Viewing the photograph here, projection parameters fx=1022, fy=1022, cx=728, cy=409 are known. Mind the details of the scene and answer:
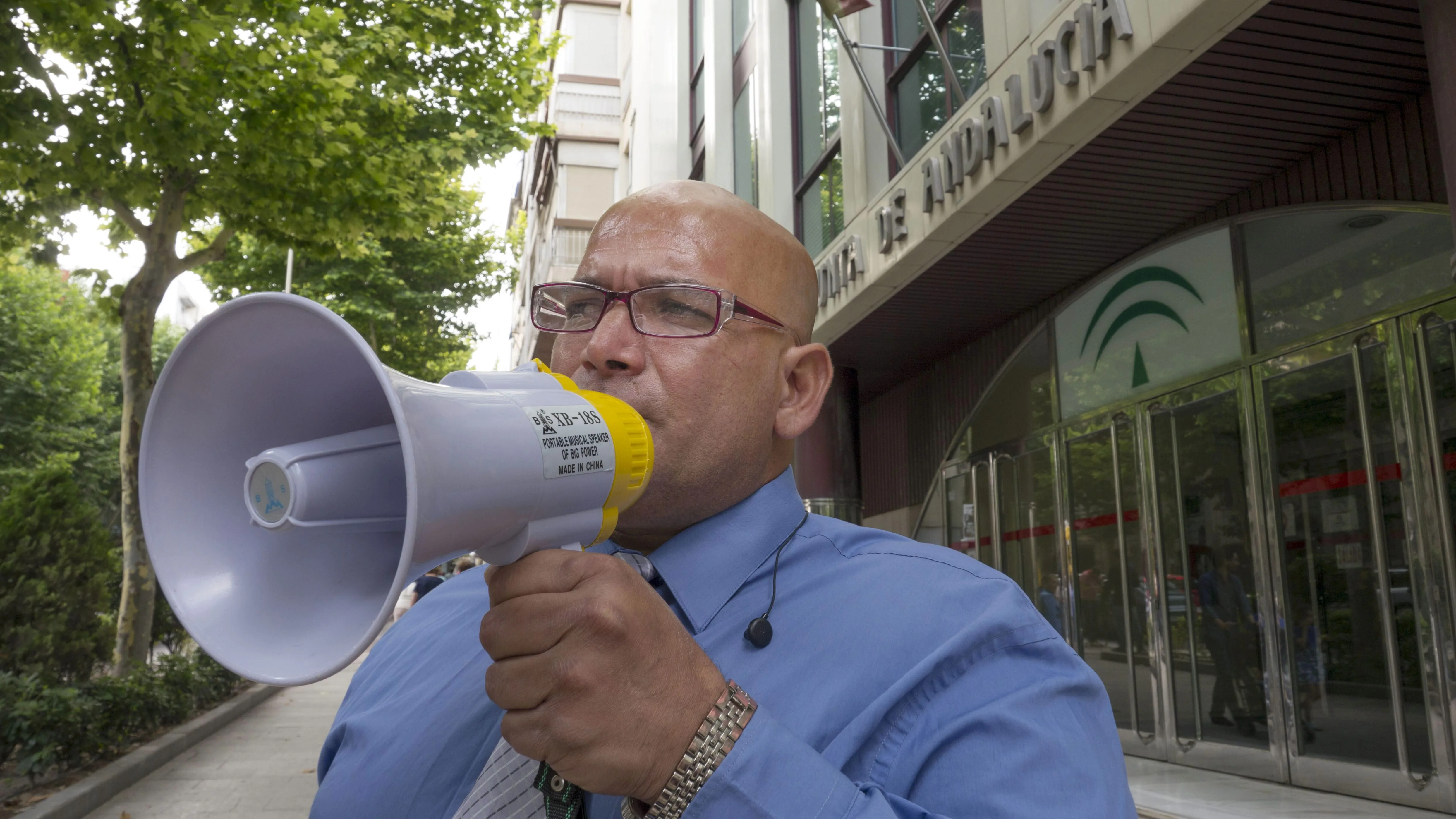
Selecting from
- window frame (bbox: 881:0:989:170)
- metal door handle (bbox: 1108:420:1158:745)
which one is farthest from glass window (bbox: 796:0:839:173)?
metal door handle (bbox: 1108:420:1158:745)

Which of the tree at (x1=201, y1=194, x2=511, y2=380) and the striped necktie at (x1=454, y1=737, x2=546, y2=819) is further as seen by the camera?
the tree at (x1=201, y1=194, x2=511, y2=380)

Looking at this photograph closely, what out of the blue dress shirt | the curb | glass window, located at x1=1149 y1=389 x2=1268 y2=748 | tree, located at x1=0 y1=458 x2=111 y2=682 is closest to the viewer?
the blue dress shirt

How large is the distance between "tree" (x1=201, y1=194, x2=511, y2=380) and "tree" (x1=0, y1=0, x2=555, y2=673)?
7.15m

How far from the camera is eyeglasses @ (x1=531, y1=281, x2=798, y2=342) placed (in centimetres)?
159

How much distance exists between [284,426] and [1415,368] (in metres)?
6.92

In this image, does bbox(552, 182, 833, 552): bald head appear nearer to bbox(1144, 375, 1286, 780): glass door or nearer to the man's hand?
the man's hand

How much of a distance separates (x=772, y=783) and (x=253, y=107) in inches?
363

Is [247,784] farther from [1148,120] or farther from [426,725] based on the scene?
[1148,120]

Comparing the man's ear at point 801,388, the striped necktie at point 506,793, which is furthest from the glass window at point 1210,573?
the striped necktie at point 506,793

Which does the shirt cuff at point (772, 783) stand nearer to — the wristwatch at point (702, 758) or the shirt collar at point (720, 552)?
the wristwatch at point (702, 758)

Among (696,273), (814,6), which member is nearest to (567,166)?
(814,6)

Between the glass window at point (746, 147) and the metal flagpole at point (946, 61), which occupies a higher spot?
the glass window at point (746, 147)

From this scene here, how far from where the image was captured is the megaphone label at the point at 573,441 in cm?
113

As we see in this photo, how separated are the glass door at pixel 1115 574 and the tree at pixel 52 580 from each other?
891 cm
